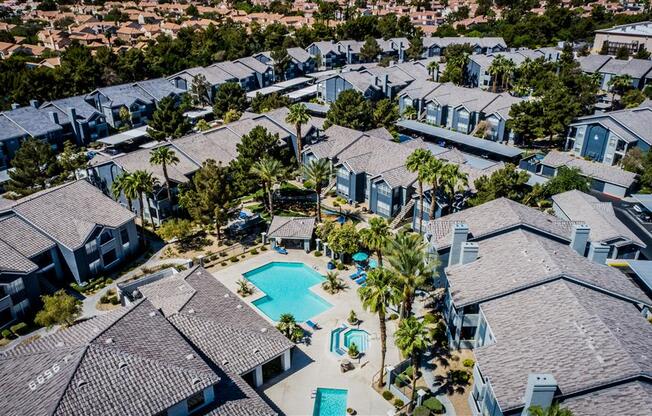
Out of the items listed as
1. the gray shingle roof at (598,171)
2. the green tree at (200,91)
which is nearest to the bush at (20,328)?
the gray shingle roof at (598,171)

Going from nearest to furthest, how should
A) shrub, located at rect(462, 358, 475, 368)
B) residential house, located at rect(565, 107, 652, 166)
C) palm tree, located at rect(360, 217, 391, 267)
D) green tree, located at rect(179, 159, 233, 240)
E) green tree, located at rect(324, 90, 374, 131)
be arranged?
1. shrub, located at rect(462, 358, 475, 368)
2. palm tree, located at rect(360, 217, 391, 267)
3. green tree, located at rect(179, 159, 233, 240)
4. residential house, located at rect(565, 107, 652, 166)
5. green tree, located at rect(324, 90, 374, 131)

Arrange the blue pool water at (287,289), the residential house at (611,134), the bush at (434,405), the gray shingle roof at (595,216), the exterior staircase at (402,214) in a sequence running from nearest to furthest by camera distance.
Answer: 1. the bush at (434,405)
2. the blue pool water at (287,289)
3. the gray shingle roof at (595,216)
4. the exterior staircase at (402,214)
5. the residential house at (611,134)

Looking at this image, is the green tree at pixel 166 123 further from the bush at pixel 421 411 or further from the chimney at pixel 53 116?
the bush at pixel 421 411

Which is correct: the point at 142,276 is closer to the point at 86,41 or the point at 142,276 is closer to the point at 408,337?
the point at 408,337

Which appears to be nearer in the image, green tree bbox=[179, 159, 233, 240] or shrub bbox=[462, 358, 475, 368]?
shrub bbox=[462, 358, 475, 368]

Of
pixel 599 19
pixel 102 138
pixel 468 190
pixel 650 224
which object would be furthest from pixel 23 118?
pixel 599 19

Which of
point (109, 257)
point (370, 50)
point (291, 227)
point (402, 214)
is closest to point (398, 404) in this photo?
point (291, 227)

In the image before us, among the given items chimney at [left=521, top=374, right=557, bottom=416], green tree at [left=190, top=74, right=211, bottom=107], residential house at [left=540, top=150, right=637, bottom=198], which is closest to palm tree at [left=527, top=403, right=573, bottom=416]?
chimney at [left=521, top=374, right=557, bottom=416]

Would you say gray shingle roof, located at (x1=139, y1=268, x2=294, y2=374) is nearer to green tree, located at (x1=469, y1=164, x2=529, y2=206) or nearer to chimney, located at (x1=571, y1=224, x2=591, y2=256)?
chimney, located at (x1=571, y1=224, x2=591, y2=256)
